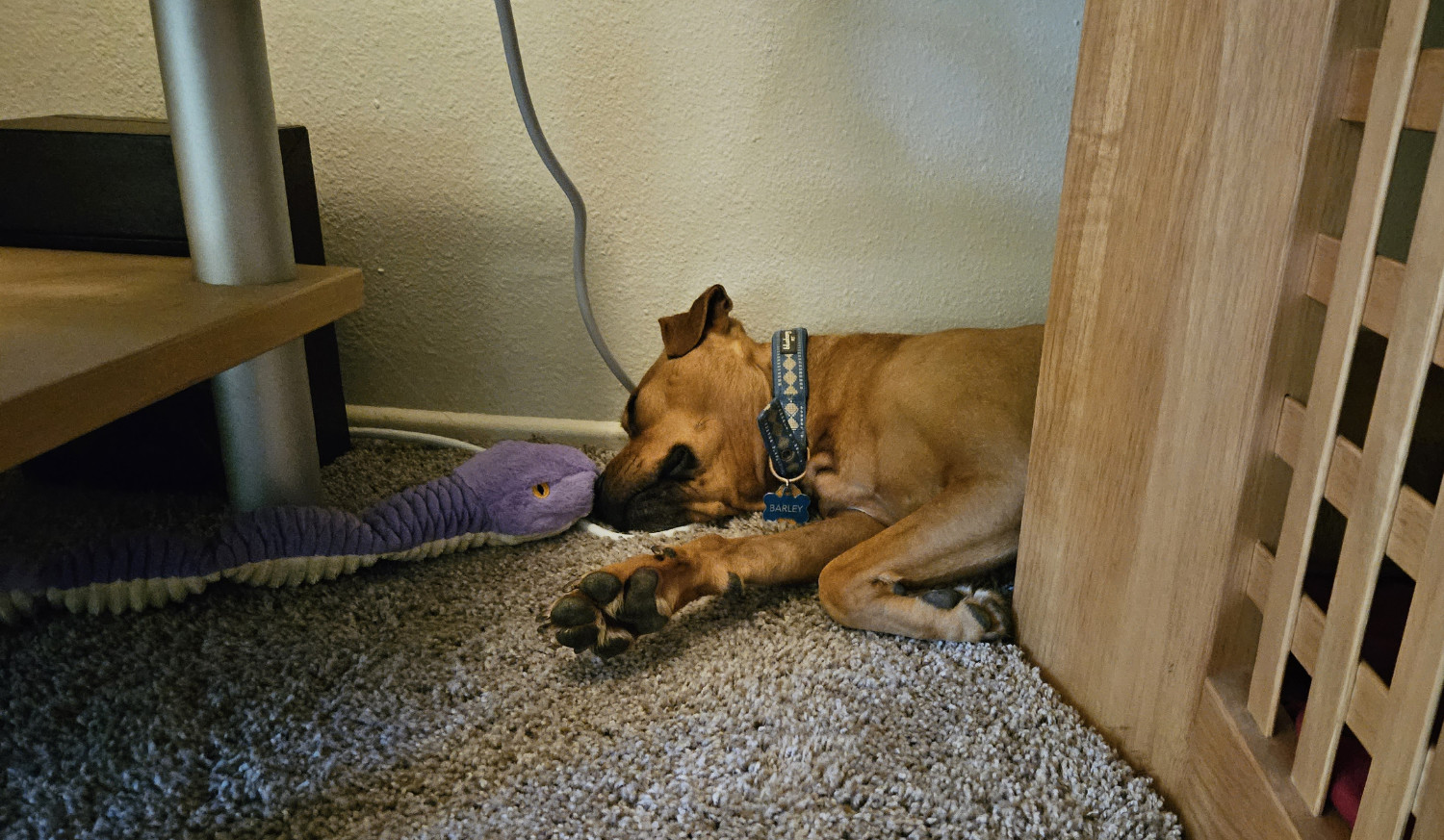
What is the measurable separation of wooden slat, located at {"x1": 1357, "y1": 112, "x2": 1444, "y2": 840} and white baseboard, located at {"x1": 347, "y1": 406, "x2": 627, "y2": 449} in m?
1.67

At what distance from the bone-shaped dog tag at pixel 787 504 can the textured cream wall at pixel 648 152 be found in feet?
1.38

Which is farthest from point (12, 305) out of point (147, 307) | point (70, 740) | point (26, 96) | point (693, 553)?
point (26, 96)

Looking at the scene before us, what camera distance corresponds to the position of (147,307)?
1243mm

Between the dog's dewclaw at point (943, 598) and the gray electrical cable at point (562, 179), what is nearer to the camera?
the dog's dewclaw at point (943, 598)

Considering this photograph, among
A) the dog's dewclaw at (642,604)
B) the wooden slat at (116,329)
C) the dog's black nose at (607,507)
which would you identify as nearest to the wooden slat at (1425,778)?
the dog's dewclaw at (642,604)

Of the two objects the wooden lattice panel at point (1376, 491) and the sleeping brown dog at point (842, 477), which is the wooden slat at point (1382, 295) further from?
the sleeping brown dog at point (842, 477)

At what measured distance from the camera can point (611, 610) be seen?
133 cm

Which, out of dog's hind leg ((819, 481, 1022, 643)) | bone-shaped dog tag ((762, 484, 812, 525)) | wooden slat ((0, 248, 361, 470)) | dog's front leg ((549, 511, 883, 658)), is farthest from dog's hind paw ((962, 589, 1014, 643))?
wooden slat ((0, 248, 361, 470))

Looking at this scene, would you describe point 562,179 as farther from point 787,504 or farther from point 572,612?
point 572,612

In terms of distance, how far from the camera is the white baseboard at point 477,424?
2186 mm

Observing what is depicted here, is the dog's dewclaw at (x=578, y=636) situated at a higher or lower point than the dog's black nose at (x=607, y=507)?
higher

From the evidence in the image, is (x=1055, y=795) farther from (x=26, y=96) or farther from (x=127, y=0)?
(x=26, y=96)

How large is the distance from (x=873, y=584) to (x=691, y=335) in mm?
624

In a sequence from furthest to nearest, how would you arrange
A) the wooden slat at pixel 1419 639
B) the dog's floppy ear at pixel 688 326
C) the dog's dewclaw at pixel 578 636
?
the dog's floppy ear at pixel 688 326 < the dog's dewclaw at pixel 578 636 < the wooden slat at pixel 1419 639
